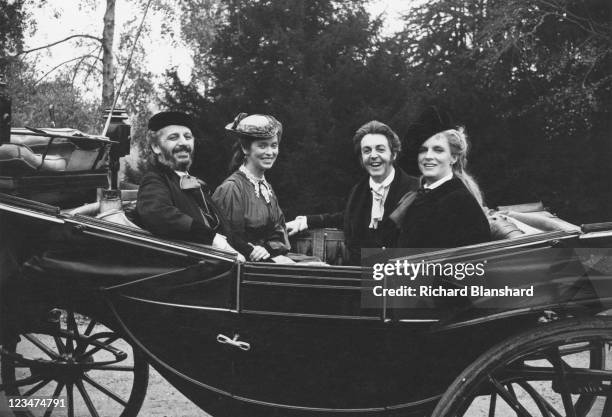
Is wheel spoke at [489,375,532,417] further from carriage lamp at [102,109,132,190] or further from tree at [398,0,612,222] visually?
tree at [398,0,612,222]

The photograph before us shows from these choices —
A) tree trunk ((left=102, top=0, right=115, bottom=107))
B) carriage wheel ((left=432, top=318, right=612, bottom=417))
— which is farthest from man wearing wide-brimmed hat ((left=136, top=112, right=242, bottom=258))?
tree trunk ((left=102, top=0, right=115, bottom=107))

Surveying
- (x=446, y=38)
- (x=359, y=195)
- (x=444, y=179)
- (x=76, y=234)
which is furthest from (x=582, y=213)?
(x=76, y=234)

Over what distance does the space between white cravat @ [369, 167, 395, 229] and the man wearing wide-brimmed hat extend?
848mm

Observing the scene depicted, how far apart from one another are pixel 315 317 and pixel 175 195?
3.10ft

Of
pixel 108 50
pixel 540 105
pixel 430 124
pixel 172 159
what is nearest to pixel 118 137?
pixel 172 159

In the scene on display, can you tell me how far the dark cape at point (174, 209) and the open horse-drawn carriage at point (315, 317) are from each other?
11cm

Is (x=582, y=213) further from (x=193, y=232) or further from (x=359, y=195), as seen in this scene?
(x=193, y=232)

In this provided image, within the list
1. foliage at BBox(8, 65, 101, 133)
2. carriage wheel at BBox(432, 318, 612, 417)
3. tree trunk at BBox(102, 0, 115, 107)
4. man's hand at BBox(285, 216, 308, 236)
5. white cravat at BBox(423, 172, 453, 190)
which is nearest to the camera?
carriage wheel at BBox(432, 318, 612, 417)

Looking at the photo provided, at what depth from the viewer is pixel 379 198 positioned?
3604mm

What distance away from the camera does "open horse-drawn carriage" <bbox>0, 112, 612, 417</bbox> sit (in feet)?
7.64

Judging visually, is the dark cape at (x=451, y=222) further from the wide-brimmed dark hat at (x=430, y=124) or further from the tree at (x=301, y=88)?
the tree at (x=301, y=88)

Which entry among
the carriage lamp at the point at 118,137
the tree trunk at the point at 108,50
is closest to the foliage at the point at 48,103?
the tree trunk at the point at 108,50

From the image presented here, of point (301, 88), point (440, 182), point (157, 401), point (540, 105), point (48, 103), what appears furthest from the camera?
point (48, 103)

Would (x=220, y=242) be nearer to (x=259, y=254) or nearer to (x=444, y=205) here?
(x=259, y=254)
